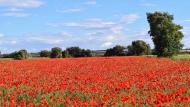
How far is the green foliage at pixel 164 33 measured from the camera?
263ft

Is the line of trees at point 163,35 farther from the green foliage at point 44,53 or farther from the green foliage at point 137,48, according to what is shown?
the green foliage at point 137,48

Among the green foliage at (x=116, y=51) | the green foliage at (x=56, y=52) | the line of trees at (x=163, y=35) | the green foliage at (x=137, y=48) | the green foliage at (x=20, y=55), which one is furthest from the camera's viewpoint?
the green foliage at (x=137, y=48)

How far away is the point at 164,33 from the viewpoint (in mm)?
80312

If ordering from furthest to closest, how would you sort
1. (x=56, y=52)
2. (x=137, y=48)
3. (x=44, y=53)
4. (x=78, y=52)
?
(x=137, y=48) < (x=78, y=52) < (x=44, y=53) < (x=56, y=52)

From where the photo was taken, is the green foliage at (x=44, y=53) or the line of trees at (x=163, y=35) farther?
the green foliage at (x=44, y=53)

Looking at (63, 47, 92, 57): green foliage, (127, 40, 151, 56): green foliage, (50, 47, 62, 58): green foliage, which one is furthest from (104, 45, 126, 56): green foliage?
(50, 47, 62, 58): green foliage

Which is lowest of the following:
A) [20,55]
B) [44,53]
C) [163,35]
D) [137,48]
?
[20,55]

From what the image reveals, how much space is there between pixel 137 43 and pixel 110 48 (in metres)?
5.06

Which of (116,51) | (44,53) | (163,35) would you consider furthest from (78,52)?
(163,35)

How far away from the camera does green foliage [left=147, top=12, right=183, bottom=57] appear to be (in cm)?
8012

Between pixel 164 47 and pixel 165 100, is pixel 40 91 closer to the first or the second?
pixel 165 100

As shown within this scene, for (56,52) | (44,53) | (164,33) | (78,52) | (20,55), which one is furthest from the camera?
(78,52)

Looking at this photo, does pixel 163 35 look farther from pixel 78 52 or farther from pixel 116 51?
pixel 78 52

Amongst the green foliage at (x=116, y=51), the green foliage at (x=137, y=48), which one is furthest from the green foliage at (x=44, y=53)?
the green foliage at (x=137, y=48)
